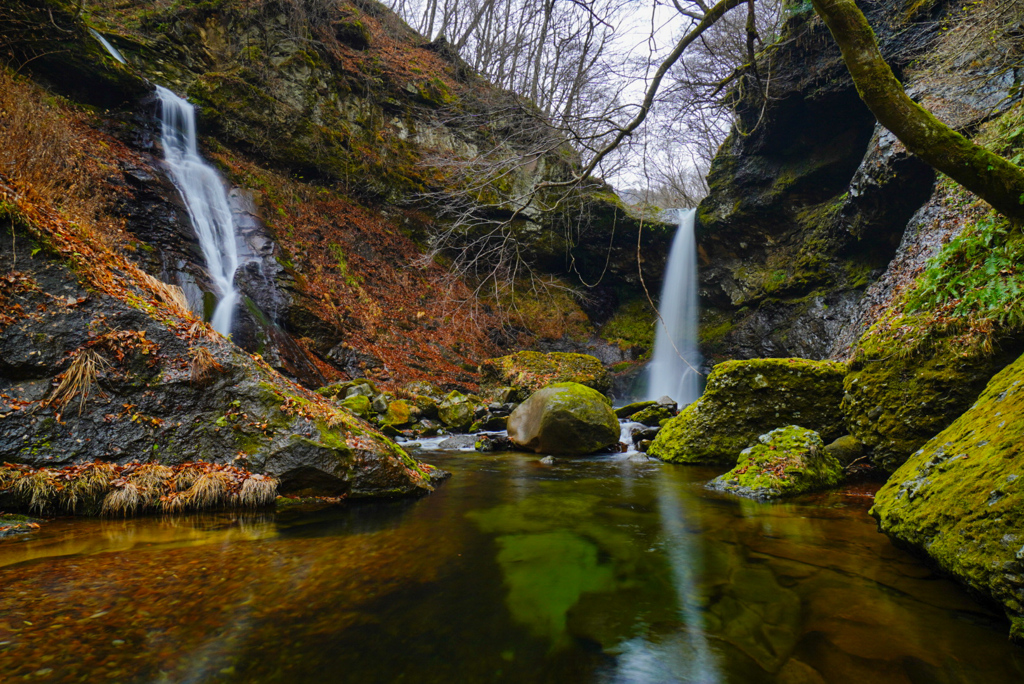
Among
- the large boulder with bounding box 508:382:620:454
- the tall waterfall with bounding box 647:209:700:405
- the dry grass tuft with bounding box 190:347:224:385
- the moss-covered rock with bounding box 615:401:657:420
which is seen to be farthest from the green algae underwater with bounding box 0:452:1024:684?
the tall waterfall with bounding box 647:209:700:405

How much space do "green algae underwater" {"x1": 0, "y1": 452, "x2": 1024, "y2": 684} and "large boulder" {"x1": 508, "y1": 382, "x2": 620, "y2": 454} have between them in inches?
159

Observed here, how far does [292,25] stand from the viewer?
16.1 meters

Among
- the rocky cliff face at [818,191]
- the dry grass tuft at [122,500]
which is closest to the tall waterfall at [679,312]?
the rocky cliff face at [818,191]

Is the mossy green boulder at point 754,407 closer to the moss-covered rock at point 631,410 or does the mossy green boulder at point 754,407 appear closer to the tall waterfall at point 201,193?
the moss-covered rock at point 631,410

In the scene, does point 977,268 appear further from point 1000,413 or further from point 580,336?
point 580,336

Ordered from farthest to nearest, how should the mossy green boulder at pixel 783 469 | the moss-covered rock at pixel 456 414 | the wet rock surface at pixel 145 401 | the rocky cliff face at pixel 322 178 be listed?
the rocky cliff face at pixel 322 178 → the moss-covered rock at pixel 456 414 → the mossy green boulder at pixel 783 469 → the wet rock surface at pixel 145 401

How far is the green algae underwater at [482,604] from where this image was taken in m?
1.91

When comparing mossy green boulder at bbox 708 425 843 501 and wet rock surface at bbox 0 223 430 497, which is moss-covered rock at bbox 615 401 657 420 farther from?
wet rock surface at bbox 0 223 430 497

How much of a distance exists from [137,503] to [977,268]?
8.10 metres

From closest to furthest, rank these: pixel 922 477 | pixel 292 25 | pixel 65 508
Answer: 1. pixel 922 477
2. pixel 65 508
3. pixel 292 25

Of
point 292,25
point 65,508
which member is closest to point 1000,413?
point 65,508

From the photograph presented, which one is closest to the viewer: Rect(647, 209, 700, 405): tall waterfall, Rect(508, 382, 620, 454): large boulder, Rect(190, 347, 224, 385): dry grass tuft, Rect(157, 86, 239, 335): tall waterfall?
Rect(190, 347, 224, 385): dry grass tuft

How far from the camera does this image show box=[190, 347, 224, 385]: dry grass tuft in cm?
429

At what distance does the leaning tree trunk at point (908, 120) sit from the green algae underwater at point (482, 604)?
9.93 feet
